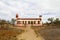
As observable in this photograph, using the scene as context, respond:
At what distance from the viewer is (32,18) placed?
5131 cm

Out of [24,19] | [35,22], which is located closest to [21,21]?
[24,19]

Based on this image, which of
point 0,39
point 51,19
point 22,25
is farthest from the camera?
point 51,19

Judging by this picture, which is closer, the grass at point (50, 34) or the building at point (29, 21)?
the grass at point (50, 34)

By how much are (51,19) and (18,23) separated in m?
22.2

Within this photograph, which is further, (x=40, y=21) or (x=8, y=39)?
(x=40, y=21)

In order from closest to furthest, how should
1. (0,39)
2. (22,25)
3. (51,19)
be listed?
1. (0,39)
2. (22,25)
3. (51,19)

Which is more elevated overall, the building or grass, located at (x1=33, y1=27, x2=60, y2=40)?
the building

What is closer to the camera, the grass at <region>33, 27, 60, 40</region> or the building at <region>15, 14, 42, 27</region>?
the grass at <region>33, 27, 60, 40</region>

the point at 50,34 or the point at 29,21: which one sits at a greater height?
the point at 29,21

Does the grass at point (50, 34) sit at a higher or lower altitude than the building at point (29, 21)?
lower

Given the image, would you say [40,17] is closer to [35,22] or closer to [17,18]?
[35,22]

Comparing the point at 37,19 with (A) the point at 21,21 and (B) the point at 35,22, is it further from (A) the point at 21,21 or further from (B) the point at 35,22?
(A) the point at 21,21

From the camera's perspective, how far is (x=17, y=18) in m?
50.7

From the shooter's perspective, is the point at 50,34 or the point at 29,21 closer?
the point at 50,34
